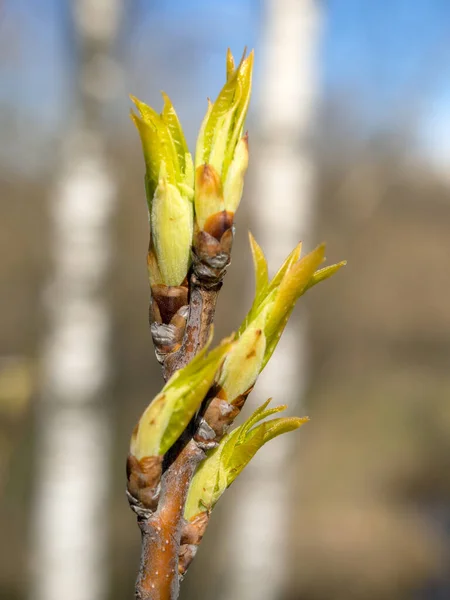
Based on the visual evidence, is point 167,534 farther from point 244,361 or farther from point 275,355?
point 275,355

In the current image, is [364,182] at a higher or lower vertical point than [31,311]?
higher

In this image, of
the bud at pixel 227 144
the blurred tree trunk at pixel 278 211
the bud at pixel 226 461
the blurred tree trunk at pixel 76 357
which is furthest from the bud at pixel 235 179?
the blurred tree trunk at pixel 278 211

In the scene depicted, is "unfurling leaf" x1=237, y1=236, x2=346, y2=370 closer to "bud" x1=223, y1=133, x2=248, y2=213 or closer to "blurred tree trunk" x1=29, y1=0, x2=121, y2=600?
"bud" x1=223, y1=133, x2=248, y2=213

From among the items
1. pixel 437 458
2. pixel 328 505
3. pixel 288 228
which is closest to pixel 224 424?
pixel 288 228

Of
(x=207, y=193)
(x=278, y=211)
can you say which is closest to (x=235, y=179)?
(x=207, y=193)

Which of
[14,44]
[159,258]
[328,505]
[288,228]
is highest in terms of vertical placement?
[14,44]

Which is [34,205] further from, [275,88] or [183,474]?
[183,474]

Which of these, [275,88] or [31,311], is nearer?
[275,88]
